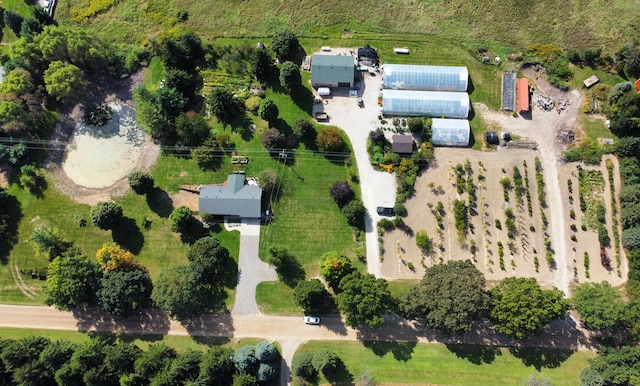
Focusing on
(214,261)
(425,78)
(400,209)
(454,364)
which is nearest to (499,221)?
(400,209)

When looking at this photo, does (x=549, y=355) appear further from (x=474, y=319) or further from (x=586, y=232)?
(x=586, y=232)

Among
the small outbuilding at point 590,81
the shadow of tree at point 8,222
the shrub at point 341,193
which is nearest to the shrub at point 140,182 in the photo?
the shadow of tree at point 8,222

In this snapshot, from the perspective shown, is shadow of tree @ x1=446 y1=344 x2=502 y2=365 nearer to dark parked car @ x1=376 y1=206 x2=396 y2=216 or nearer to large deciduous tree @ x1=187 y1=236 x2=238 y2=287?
dark parked car @ x1=376 y1=206 x2=396 y2=216

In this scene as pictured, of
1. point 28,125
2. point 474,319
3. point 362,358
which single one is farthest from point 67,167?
point 474,319

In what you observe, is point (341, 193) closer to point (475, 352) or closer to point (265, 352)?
point (265, 352)

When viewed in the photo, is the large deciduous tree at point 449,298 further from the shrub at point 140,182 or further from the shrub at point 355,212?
the shrub at point 140,182

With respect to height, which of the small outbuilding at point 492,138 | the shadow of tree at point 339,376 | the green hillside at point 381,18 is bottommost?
the shadow of tree at point 339,376
